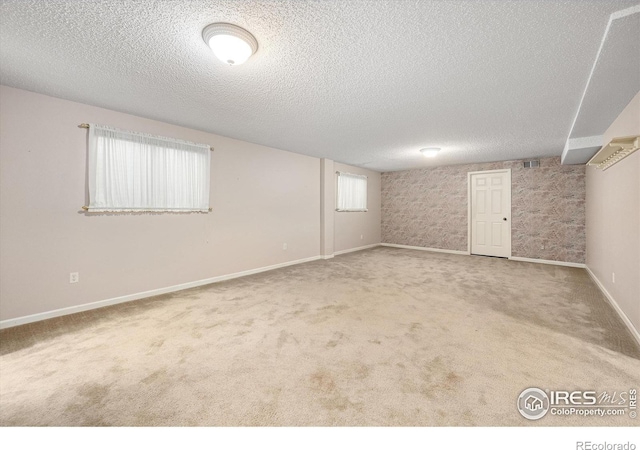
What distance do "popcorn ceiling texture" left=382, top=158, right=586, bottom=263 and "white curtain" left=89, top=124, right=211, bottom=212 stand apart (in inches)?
224

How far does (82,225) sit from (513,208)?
7848mm

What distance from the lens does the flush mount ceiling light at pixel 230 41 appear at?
1.72 m

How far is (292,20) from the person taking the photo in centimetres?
166

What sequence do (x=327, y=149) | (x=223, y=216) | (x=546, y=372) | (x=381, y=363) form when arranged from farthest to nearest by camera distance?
(x=327, y=149) < (x=223, y=216) < (x=381, y=363) < (x=546, y=372)

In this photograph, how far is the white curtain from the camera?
3.13 meters

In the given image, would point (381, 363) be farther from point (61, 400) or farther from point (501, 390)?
point (61, 400)

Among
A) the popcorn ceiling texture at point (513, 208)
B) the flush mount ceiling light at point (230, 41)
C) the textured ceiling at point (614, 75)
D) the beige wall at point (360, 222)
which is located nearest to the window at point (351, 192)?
the beige wall at point (360, 222)

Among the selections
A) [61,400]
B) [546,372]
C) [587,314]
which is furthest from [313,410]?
[587,314]

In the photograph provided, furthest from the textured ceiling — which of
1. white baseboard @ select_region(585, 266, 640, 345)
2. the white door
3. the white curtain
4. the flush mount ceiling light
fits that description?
the white curtain

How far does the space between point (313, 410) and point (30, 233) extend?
3.35 meters

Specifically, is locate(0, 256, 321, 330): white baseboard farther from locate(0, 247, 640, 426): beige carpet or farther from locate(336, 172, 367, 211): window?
locate(336, 172, 367, 211): window

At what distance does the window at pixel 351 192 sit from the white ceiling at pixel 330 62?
10.4ft

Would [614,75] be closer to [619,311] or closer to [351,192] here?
[619,311]

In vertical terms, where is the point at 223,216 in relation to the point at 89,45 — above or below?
below
